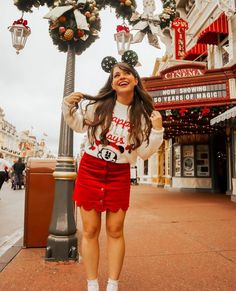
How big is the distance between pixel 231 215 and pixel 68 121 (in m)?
6.39

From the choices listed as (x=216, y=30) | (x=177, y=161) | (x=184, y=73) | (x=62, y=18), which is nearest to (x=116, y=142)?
(x=62, y=18)

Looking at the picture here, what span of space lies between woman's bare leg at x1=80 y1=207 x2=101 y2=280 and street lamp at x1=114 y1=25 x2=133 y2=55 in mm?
3418

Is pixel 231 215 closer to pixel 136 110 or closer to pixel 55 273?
pixel 55 273

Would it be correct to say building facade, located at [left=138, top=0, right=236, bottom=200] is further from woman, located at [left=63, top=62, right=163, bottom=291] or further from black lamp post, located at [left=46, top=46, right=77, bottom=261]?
woman, located at [left=63, top=62, right=163, bottom=291]

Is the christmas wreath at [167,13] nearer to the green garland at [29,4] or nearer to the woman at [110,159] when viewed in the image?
the green garland at [29,4]

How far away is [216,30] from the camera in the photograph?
12.2 m

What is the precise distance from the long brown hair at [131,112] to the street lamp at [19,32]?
3043mm

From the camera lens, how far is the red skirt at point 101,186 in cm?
221

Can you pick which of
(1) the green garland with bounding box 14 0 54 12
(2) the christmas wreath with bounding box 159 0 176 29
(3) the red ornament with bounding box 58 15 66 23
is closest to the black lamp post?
(3) the red ornament with bounding box 58 15 66 23

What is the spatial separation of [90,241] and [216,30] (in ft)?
39.5

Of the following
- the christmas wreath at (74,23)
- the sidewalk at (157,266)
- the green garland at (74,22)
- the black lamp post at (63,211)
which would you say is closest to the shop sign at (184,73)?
the green garland at (74,22)

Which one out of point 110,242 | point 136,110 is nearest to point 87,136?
point 136,110

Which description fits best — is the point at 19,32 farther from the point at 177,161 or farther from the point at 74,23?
the point at 177,161

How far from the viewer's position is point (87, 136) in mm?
2340
